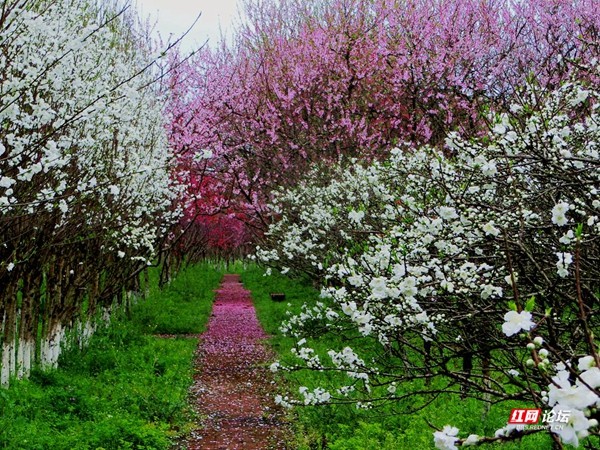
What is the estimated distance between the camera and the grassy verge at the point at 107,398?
7445 millimetres

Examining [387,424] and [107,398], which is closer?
[387,424]

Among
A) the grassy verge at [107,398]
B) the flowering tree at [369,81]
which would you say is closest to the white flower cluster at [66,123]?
the grassy verge at [107,398]

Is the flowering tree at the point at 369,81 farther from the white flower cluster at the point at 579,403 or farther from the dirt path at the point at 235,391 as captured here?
the white flower cluster at the point at 579,403

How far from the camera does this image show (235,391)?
451 inches

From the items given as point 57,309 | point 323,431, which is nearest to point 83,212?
point 57,309

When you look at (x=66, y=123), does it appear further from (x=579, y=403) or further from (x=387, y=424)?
(x=387, y=424)

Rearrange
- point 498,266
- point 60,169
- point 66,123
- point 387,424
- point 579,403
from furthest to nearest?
point 60,169, point 387,424, point 498,266, point 66,123, point 579,403

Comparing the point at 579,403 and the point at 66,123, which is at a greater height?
the point at 66,123

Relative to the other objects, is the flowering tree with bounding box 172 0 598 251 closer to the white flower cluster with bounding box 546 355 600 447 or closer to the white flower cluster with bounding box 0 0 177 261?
the white flower cluster with bounding box 0 0 177 261

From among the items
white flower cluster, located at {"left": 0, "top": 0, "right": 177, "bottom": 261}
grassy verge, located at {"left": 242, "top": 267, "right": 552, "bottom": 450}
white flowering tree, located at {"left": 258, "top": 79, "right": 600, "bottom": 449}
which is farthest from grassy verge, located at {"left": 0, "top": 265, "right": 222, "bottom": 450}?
white flowering tree, located at {"left": 258, "top": 79, "right": 600, "bottom": 449}

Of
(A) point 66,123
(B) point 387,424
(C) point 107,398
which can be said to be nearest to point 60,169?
(C) point 107,398

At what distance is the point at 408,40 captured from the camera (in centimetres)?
2008

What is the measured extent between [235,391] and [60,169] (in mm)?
5009

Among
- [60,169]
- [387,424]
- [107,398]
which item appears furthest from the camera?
[107,398]
